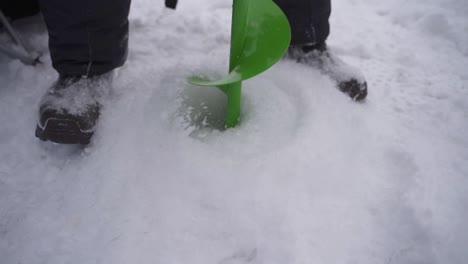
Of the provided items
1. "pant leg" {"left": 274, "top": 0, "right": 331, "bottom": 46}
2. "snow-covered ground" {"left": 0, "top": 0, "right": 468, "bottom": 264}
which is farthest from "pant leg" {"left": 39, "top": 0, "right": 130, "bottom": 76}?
"pant leg" {"left": 274, "top": 0, "right": 331, "bottom": 46}

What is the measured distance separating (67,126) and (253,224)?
0.60 m

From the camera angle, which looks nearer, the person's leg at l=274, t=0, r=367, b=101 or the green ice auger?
the green ice auger

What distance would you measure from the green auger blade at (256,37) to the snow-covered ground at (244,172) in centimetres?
22

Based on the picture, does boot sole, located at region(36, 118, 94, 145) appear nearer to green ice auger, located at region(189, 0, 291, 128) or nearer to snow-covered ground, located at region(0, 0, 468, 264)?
snow-covered ground, located at region(0, 0, 468, 264)

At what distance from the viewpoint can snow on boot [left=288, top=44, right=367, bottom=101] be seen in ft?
3.59

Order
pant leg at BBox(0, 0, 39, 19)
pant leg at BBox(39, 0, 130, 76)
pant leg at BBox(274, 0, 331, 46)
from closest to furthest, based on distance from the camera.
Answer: pant leg at BBox(39, 0, 130, 76) → pant leg at BBox(274, 0, 331, 46) → pant leg at BBox(0, 0, 39, 19)

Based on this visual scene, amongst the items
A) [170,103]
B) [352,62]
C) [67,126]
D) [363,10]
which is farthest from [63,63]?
[363,10]

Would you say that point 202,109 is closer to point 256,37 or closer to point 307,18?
point 256,37

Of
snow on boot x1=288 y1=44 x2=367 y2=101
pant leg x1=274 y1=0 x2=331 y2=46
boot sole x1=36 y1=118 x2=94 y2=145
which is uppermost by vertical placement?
pant leg x1=274 y1=0 x2=331 y2=46

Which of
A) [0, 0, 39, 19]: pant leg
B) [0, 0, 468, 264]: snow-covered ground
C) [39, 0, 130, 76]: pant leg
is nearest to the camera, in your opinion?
[0, 0, 468, 264]: snow-covered ground

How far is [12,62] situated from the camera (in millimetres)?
1192

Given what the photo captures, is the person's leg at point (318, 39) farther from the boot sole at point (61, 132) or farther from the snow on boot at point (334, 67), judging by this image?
the boot sole at point (61, 132)

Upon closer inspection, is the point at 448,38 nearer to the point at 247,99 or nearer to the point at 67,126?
the point at 247,99

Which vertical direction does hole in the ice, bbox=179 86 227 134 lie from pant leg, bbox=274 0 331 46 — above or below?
below
